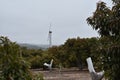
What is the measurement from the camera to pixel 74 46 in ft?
149

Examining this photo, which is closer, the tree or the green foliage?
the green foliage

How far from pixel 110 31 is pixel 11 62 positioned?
1993 millimetres

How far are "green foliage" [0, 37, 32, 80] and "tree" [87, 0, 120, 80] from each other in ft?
4.97

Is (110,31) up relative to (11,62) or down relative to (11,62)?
up

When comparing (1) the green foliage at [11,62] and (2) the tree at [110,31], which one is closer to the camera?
(1) the green foliage at [11,62]

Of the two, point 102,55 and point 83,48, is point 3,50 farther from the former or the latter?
point 83,48

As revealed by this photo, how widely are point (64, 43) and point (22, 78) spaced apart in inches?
1649

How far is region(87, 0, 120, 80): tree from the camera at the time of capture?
19.6 ft

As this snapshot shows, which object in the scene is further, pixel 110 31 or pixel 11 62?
pixel 110 31

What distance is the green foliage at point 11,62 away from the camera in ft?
16.6

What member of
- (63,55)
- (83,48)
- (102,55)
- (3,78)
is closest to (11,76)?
(3,78)

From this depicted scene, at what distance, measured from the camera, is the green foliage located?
16.6 feet

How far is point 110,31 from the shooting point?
20.8ft

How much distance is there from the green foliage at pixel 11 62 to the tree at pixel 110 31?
4.97ft
